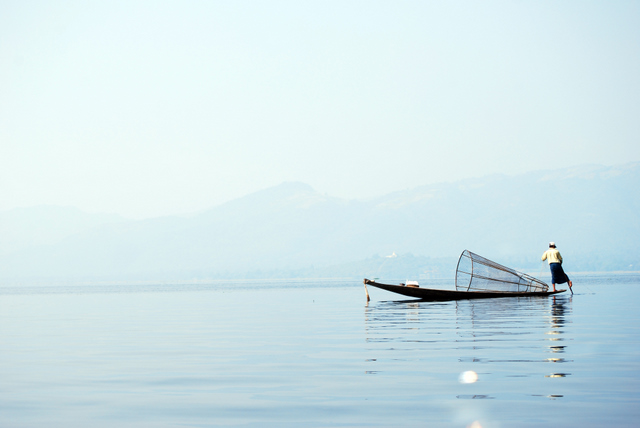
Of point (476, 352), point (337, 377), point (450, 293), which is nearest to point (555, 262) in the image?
point (450, 293)

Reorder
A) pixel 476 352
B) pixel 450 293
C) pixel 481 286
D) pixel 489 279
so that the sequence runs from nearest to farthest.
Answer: pixel 476 352
pixel 450 293
pixel 489 279
pixel 481 286

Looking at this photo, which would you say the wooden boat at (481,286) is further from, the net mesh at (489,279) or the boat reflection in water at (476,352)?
the boat reflection in water at (476,352)

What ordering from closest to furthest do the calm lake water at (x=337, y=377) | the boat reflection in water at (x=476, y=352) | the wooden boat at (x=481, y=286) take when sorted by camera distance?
the calm lake water at (x=337, y=377)
the boat reflection in water at (x=476, y=352)
the wooden boat at (x=481, y=286)

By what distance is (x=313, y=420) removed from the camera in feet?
35.7

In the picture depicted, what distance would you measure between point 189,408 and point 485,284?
1489 inches

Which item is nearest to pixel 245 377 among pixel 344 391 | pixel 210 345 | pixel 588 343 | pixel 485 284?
pixel 344 391

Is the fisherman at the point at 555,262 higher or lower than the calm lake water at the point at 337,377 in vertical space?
higher

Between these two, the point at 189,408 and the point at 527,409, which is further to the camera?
the point at 189,408

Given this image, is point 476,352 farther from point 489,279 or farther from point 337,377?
point 489,279

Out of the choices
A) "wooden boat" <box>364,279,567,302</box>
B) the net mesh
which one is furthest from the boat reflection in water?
the net mesh

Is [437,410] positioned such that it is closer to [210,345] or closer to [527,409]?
[527,409]

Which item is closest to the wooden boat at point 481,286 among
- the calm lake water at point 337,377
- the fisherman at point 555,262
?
the fisherman at point 555,262

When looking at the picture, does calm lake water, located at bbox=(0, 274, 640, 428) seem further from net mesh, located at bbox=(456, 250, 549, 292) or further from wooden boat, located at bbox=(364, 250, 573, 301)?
net mesh, located at bbox=(456, 250, 549, 292)

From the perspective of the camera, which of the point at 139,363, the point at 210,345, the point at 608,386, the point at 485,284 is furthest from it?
the point at 485,284
